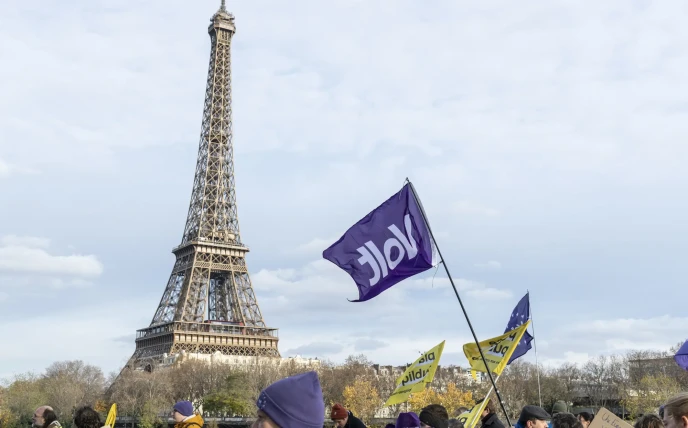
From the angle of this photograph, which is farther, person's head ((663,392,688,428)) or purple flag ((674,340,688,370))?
purple flag ((674,340,688,370))

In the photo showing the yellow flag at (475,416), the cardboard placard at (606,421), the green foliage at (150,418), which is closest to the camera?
the cardboard placard at (606,421)

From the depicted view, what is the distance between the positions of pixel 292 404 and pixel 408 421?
5380mm

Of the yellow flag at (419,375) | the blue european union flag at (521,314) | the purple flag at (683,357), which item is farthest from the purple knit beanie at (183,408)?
the blue european union flag at (521,314)

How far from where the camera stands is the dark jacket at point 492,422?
9.35 meters

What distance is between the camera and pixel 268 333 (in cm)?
7900

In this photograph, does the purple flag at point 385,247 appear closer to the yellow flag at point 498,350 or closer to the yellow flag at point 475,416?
the yellow flag at point 475,416

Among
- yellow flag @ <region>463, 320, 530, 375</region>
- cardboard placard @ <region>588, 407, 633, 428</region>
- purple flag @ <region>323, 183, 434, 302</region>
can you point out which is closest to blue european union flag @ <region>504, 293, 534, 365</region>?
yellow flag @ <region>463, 320, 530, 375</region>

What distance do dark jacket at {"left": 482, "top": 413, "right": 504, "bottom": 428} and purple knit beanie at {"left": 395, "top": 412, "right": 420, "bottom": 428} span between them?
128 cm

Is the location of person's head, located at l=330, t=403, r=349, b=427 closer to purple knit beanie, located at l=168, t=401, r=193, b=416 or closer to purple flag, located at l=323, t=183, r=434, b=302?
purple flag, located at l=323, t=183, r=434, b=302

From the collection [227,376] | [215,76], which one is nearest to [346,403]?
[227,376]

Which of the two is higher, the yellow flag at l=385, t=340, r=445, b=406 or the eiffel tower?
the eiffel tower

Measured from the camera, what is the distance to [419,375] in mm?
13133

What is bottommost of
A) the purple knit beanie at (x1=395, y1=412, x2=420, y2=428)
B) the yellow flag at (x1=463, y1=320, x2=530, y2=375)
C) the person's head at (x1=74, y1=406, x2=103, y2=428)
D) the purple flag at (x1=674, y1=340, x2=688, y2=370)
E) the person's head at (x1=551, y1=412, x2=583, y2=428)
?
the person's head at (x1=551, y1=412, x2=583, y2=428)

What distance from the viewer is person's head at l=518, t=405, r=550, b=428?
700 cm
